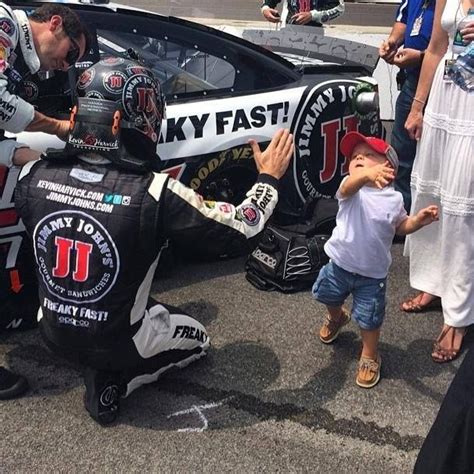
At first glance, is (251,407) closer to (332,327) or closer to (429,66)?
(332,327)

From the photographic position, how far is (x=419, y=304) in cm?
336

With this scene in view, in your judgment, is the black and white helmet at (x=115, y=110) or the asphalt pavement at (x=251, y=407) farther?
the asphalt pavement at (x=251, y=407)

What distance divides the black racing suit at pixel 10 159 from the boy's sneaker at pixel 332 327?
1.34 meters

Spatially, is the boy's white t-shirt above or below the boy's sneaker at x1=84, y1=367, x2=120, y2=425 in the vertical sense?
above

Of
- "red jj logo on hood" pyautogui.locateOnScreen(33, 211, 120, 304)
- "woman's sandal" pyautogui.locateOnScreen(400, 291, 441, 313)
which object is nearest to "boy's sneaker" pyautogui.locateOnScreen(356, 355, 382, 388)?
"woman's sandal" pyautogui.locateOnScreen(400, 291, 441, 313)

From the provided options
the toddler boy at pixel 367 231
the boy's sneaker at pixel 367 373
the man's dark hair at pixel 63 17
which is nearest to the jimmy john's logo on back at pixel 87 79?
the man's dark hair at pixel 63 17

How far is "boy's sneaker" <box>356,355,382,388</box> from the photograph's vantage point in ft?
9.04

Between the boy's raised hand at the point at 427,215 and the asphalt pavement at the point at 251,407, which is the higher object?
the boy's raised hand at the point at 427,215

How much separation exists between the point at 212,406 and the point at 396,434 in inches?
28.3

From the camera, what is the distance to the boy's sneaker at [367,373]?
9.04 ft

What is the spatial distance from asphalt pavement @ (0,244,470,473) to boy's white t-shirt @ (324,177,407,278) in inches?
21.2

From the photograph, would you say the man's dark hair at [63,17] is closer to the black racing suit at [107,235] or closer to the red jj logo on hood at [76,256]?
the black racing suit at [107,235]

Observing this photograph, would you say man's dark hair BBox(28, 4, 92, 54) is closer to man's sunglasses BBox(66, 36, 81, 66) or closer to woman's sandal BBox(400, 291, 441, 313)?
man's sunglasses BBox(66, 36, 81, 66)

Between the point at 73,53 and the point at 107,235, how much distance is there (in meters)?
1.01
